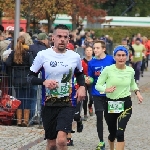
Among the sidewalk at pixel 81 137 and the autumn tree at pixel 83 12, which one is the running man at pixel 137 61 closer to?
the sidewalk at pixel 81 137

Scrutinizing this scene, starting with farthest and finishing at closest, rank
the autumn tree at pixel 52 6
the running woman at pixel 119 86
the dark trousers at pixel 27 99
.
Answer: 1. the autumn tree at pixel 52 6
2. the dark trousers at pixel 27 99
3. the running woman at pixel 119 86

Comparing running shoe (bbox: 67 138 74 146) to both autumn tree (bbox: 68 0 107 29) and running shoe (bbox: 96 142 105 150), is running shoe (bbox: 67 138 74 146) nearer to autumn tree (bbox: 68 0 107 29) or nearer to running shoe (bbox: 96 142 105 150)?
running shoe (bbox: 96 142 105 150)

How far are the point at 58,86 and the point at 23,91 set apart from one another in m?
5.25

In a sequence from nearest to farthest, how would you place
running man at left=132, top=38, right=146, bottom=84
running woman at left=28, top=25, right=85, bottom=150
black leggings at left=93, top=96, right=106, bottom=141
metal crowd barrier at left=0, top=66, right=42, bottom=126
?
running woman at left=28, top=25, right=85, bottom=150, black leggings at left=93, top=96, right=106, bottom=141, metal crowd barrier at left=0, top=66, right=42, bottom=126, running man at left=132, top=38, right=146, bottom=84

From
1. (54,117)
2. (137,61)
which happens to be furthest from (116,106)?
(137,61)

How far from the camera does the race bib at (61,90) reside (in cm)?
813

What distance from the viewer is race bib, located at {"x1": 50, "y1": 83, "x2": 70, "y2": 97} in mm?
8133

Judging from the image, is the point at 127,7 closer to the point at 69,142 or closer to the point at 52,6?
the point at 52,6

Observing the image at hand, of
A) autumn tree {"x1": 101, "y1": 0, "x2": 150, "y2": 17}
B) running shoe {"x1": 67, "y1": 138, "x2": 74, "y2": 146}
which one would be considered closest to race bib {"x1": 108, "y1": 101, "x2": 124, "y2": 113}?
running shoe {"x1": 67, "y1": 138, "x2": 74, "y2": 146}

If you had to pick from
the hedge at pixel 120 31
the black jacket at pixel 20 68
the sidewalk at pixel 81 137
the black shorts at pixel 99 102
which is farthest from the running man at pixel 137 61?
the hedge at pixel 120 31

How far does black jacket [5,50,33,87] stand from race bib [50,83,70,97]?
4705 mm

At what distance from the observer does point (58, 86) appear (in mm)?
8078

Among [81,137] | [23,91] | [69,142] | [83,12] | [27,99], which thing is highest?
[83,12]

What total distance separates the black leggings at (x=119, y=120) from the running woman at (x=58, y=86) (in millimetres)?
1225
